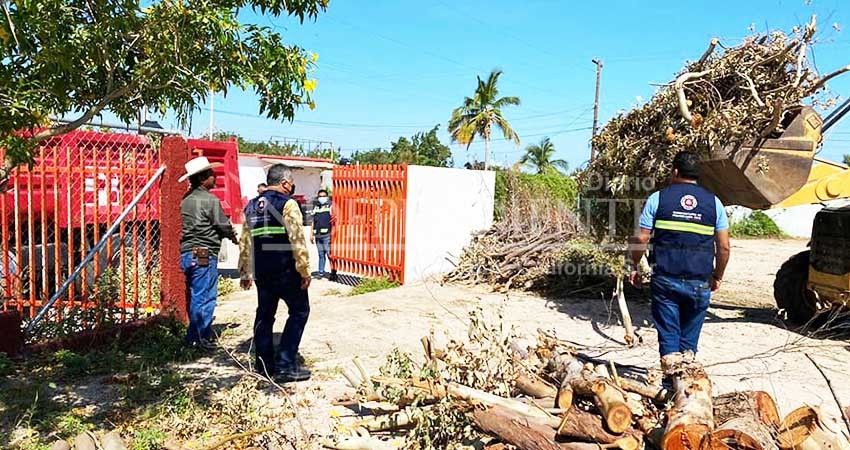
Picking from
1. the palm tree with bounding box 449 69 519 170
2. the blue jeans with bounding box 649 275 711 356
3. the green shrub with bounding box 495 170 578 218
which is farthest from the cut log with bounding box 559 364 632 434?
the palm tree with bounding box 449 69 519 170

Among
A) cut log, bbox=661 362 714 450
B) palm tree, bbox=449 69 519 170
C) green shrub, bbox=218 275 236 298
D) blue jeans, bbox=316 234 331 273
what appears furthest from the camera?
palm tree, bbox=449 69 519 170

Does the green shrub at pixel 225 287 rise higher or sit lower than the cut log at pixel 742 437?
lower

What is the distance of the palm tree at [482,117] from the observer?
3806 centimetres

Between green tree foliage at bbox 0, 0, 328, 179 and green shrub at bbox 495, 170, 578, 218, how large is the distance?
24.7 ft

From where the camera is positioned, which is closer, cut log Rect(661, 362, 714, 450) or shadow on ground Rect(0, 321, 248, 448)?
cut log Rect(661, 362, 714, 450)

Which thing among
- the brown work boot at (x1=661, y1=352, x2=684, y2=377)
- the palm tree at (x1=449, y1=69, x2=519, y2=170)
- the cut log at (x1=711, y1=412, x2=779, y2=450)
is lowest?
the cut log at (x1=711, y1=412, x2=779, y2=450)

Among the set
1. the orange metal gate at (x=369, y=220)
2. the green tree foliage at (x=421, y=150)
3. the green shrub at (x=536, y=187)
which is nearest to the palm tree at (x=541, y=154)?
the green tree foliage at (x=421, y=150)

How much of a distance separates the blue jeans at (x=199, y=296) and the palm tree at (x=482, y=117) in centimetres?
3262

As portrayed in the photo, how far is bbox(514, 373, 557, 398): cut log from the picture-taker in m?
4.24

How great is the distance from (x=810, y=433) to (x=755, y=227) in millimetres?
26125

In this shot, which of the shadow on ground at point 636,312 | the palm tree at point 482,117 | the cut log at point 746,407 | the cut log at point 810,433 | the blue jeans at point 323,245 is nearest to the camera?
the cut log at point 810,433

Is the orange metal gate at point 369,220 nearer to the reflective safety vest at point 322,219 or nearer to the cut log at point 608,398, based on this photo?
the reflective safety vest at point 322,219

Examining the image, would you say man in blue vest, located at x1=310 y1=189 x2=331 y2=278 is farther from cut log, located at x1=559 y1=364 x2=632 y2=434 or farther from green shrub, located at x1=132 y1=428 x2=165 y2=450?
cut log, located at x1=559 y1=364 x2=632 y2=434

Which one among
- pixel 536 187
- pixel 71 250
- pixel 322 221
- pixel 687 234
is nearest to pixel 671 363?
pixel 687 234
